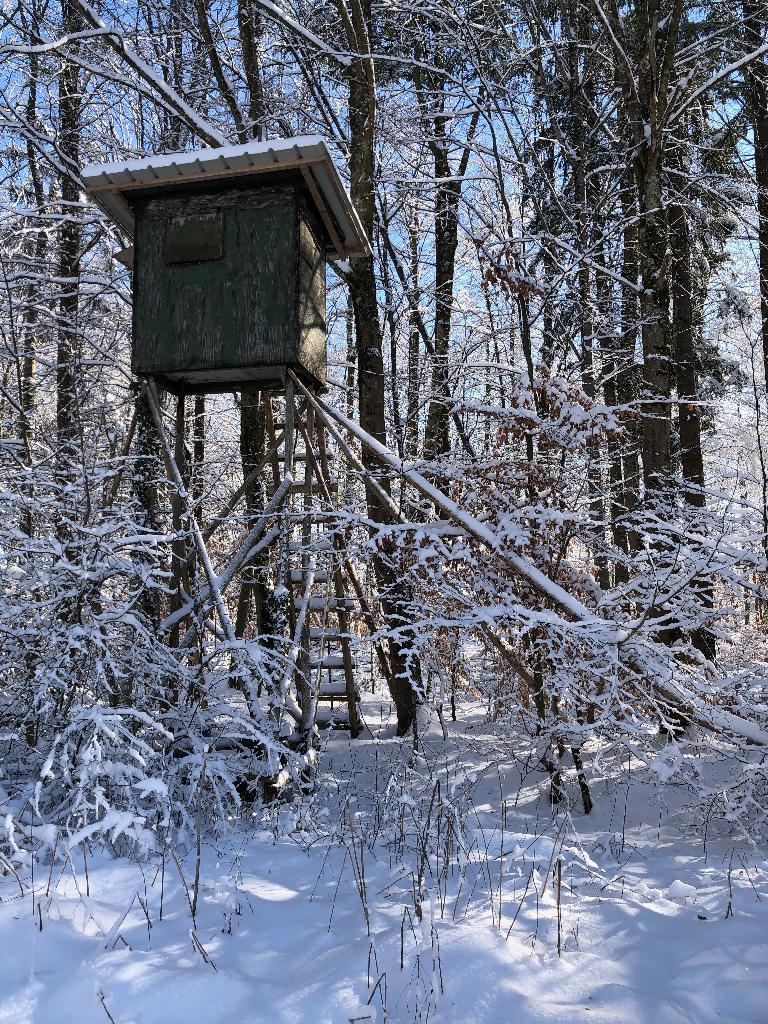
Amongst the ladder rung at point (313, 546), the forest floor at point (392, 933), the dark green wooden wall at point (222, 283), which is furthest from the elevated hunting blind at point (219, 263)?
the forest floor at point (392, 933)

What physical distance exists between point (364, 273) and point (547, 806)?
5869 millimetres

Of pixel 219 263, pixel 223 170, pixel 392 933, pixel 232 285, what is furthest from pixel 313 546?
pixel 392 933

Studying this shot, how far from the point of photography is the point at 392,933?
326cm

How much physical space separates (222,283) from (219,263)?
0.18 metres

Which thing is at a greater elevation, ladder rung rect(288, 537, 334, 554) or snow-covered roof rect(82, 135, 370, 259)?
snow-covered roof rect(82, 135, 370, 259)

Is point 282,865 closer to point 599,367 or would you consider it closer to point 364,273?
point 364,273

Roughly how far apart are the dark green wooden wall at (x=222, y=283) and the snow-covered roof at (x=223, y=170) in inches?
8.9

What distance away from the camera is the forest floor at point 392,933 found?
108 inches

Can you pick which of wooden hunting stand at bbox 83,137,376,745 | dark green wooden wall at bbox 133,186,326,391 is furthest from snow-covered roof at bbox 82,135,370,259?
dark green wooden wall at bbox 133,186,326,391

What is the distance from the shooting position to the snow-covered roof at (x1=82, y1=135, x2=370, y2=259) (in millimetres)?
5969

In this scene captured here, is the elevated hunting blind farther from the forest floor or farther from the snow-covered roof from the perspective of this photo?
the forest floor

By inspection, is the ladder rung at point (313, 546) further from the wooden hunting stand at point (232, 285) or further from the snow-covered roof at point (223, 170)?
the snow-covered roof at point (223, 170)

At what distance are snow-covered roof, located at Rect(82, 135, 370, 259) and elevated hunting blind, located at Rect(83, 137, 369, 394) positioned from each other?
0.5 inches

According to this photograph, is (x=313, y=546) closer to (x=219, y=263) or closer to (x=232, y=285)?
(x=232, y=285)
